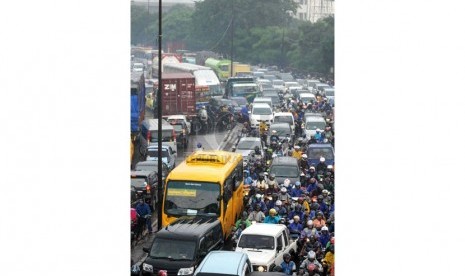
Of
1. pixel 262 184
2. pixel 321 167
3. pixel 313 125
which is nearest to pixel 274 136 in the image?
pixel 313 125

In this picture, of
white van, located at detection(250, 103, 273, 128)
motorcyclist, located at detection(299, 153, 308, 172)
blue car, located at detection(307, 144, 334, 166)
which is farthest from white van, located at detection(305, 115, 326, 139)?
motorcyclist, located at detection(299, 153, 308, 172)

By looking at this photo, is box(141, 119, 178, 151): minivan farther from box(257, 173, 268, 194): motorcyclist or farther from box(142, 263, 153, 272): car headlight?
box(142, 263, 153, 272): car headlight

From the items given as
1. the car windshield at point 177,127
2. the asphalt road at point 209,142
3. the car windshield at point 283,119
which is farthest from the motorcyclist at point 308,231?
the car windshield at point 283,119

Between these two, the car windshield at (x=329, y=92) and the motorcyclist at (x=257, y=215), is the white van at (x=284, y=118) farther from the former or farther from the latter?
the motorcyclist at (x=257, y=215)

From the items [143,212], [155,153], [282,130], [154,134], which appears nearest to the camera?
[143,212]

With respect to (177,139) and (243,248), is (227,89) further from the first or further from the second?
(243,248)

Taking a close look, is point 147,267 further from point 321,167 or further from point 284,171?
point 321,167
